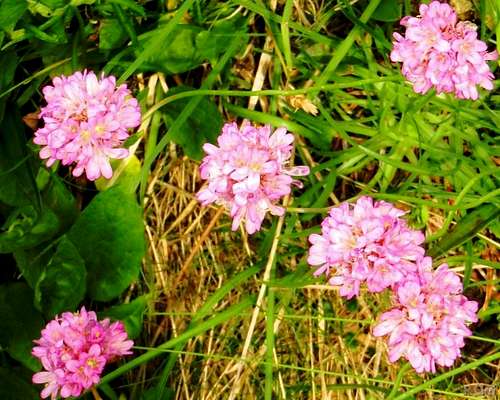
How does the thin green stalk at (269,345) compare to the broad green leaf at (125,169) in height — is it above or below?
below

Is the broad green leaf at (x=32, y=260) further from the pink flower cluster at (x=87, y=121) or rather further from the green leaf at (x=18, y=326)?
the pink flower cluster at (x=87, y=121)

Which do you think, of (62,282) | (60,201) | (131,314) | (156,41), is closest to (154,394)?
(131,314)

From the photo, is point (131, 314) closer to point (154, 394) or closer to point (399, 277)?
point (154, 394)

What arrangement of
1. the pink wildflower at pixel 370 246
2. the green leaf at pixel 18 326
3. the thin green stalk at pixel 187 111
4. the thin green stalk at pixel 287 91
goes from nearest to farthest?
1. the pink wildflower at pixel 370 246
2. the thin green stalk at pixel 287 91
3. the thin green stalk at pixel 187 111
4. the green leaf at pixel 18 326

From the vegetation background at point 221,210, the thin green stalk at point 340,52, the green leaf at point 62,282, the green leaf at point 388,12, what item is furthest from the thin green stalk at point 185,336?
the green leaf at point 388,12

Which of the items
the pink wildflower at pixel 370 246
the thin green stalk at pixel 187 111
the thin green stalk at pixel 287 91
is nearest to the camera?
the pink wildflower at pixel 370 246

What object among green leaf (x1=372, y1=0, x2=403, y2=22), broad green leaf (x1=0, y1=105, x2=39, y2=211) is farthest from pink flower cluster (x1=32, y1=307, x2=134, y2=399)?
green leaf (x1=372, y1=0, x2=403, y2=22)

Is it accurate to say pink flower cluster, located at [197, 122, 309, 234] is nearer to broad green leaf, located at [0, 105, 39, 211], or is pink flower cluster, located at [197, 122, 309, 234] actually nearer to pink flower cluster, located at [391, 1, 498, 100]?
pink flower cluster, located at [391, 1, 498, 100]
